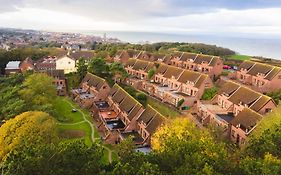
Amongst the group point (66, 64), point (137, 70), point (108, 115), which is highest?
point (137, 70)

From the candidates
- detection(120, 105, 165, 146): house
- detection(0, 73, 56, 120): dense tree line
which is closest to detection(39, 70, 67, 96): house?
detection(0, 73, 56, 120): dense tree line

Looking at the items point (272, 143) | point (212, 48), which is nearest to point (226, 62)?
point (212, 48)

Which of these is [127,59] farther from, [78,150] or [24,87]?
[78,150]

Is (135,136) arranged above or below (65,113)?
above

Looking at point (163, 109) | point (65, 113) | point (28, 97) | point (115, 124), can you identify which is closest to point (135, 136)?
point (115, 124)

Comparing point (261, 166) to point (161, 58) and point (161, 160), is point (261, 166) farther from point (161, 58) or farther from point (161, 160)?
point (161, 58)

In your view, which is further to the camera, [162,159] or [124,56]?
[124,56]

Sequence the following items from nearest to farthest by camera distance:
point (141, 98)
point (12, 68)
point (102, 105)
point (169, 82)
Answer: point (102, 105) < point (141, 98) < point (169, 82) < point (12, 68)
